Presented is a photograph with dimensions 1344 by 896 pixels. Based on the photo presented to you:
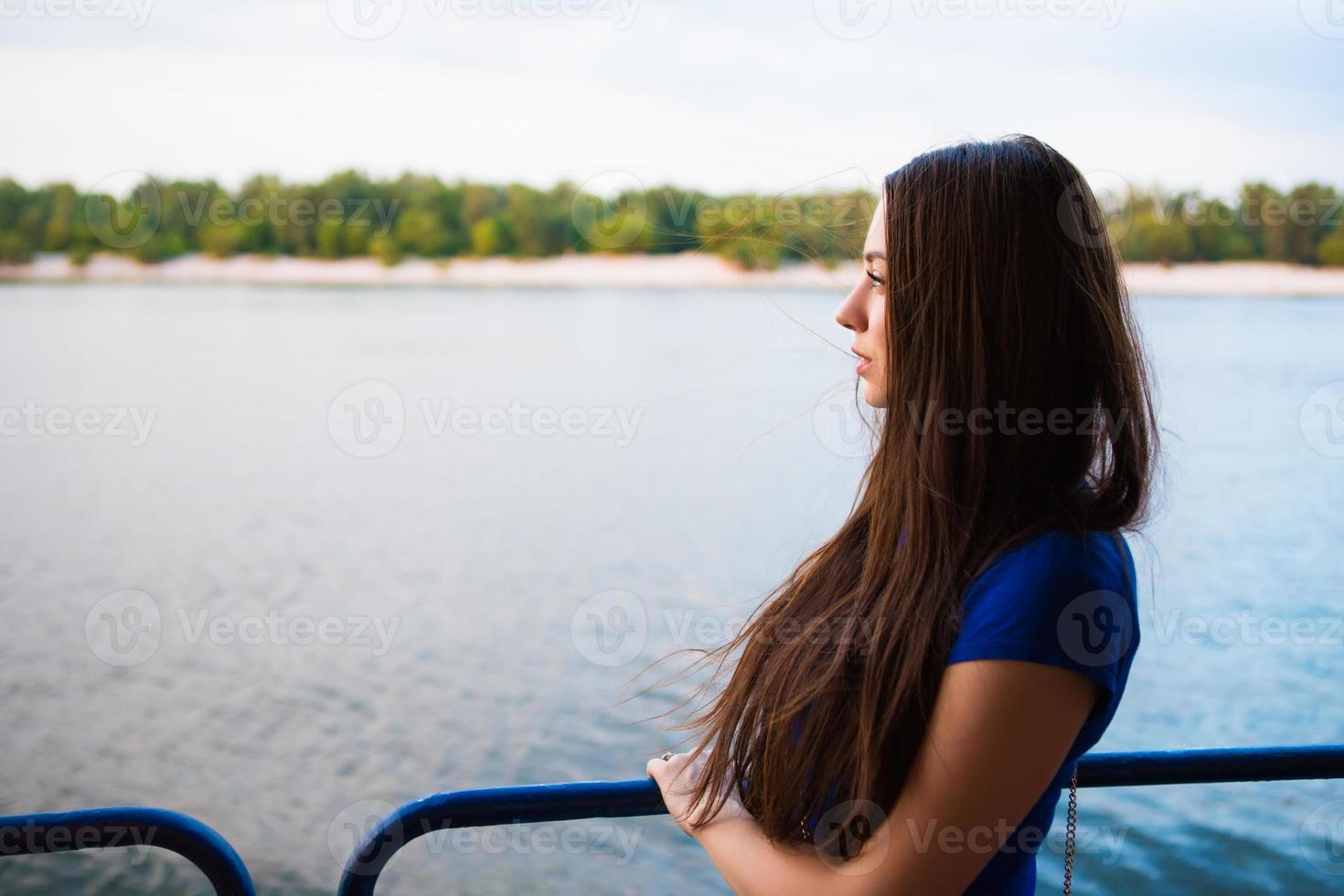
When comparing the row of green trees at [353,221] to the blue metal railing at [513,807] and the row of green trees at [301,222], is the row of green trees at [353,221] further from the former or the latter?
the blue metal railing at [513,807]

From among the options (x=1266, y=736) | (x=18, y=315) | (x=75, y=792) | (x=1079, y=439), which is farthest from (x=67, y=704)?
(x=18, y=315)

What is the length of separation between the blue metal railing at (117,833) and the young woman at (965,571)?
1.34ft

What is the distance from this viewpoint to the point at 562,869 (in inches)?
335

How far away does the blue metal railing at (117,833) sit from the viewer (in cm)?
92

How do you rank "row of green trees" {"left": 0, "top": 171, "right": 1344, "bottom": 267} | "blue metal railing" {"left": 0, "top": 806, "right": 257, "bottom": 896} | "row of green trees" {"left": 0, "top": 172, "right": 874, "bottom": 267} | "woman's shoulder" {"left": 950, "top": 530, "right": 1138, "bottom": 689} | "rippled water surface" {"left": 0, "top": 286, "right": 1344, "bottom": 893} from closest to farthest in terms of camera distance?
"woman's shoulder" {"left": 950, "top": 530, "right": 1138, "bottom": 689} → "blue metal railing" {"left": 0, "top": 806, "right": 257, "bottom": 896} → "rippled water surface" {"left": 0, "top": 286, "right": 1344, "bottom": 893} → "row of green trees" {"left": 0, "top": 171, "right": 1344, "bottom": 267} → "row of green trees" {"left": 0, "top": 172, "right": 874, "bottom": 267}

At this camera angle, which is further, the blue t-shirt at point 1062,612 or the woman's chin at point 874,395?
the woman's chin at point 874,395

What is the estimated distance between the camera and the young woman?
0.76 m

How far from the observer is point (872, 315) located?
3.05 feet

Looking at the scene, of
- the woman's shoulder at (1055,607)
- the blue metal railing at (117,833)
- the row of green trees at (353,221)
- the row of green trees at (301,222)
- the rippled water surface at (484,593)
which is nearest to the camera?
the woman's shoulder at (1055,607)

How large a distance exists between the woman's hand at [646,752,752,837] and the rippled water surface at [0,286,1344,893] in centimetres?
50

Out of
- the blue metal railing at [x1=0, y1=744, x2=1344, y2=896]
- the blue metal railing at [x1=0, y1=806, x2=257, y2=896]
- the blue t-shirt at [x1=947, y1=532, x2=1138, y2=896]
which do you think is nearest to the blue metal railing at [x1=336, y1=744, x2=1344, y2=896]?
the blue metal railing at [x1=0, y1=744, x2=1344, y2=896]

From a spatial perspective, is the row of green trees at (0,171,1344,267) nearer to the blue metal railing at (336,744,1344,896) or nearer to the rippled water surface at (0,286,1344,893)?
the rippled water surface at (0,286,1344,893)

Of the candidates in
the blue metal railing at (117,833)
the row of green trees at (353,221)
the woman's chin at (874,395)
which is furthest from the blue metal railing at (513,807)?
the row of green trees at (353,221)

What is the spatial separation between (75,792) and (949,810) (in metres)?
11.0
